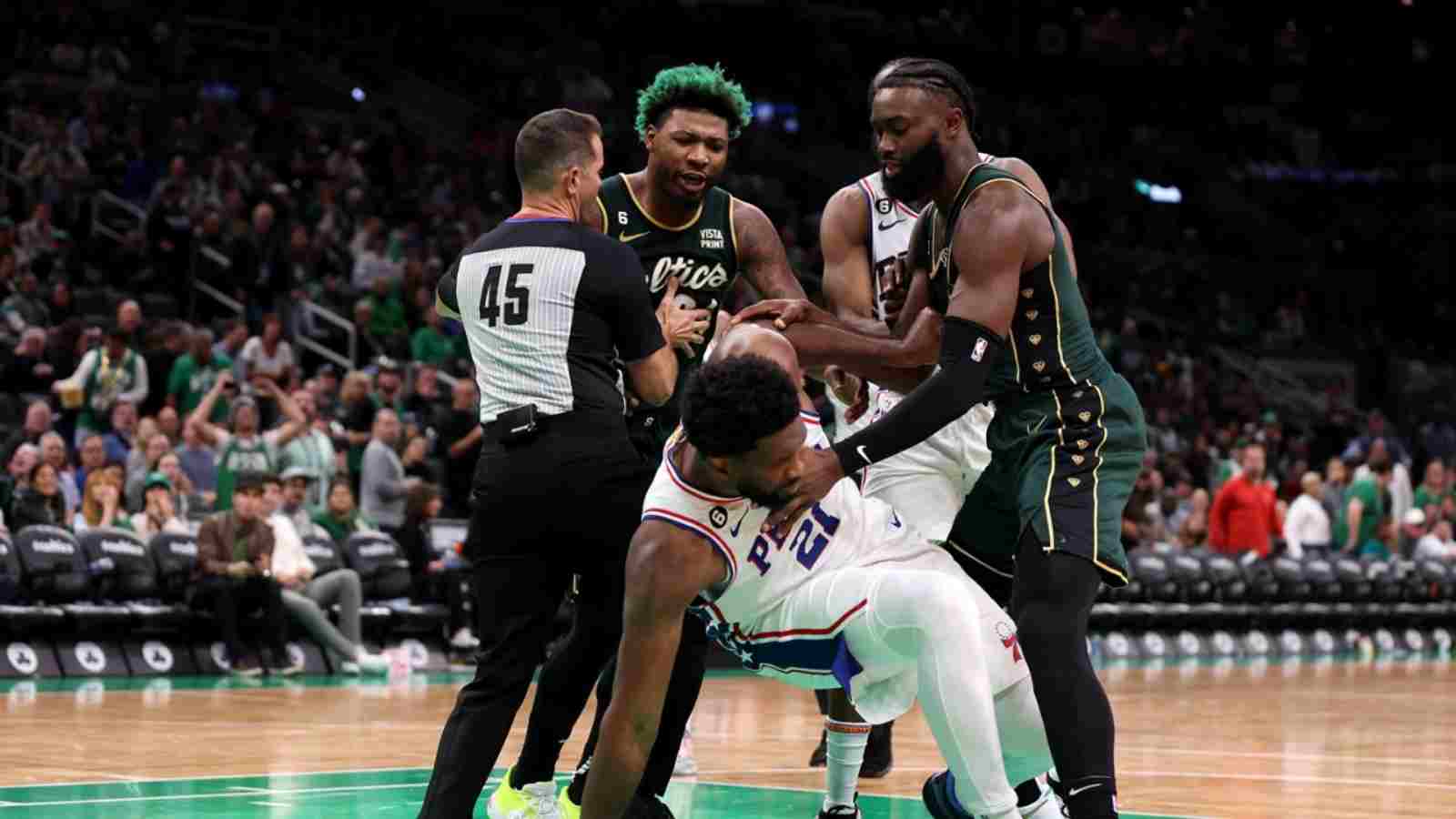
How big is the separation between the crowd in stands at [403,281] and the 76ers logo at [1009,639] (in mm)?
9311

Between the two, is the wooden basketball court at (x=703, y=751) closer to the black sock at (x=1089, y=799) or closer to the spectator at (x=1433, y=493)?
the black sock at (x=1089, y=799)

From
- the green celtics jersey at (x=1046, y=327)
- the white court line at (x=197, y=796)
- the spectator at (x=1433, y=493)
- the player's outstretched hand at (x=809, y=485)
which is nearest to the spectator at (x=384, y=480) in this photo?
the white court line at (x=197, y=796)

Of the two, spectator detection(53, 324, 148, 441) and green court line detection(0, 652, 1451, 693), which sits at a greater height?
spectator detection(53, 324, 148, 441)

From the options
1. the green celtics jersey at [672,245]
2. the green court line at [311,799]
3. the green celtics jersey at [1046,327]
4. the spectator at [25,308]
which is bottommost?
the green court line at [311,799]

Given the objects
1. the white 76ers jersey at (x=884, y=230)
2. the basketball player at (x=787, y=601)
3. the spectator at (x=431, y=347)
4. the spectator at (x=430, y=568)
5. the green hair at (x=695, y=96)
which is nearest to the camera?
the basketball player at (x=787, y=601)

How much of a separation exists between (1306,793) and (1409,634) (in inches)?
622

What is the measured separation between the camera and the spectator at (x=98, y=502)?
1397 cm

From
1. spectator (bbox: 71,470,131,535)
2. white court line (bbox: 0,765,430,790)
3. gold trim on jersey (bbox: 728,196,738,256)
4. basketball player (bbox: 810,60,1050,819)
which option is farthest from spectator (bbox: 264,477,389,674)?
gold trim on jersey (bbox: 728,196,738,256)

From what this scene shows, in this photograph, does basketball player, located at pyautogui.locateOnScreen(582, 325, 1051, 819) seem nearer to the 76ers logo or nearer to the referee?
the 76ers logo

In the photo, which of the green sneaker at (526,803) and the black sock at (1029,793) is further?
the green sneaker at (526,803)

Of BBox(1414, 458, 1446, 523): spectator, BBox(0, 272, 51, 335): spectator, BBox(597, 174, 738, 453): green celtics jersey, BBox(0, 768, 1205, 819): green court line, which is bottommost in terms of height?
BBox(0, 768, 1205, 819): green court line

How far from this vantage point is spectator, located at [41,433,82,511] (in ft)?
45.5

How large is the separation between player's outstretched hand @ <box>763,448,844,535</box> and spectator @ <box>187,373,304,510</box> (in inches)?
393

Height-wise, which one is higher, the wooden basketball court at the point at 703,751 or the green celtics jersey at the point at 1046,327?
the green celtics jersey at the point at 1046,327
